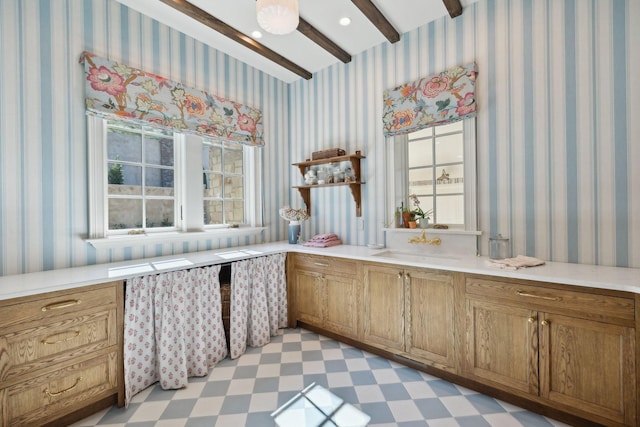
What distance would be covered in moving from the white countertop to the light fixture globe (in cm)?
174

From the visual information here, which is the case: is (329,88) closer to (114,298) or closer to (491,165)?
(491,165)

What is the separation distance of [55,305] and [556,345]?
2916 mm

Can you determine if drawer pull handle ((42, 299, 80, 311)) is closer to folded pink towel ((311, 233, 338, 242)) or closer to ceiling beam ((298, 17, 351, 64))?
folded pink towel ((311, 233, 338, 242))

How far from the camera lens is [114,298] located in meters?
1.79

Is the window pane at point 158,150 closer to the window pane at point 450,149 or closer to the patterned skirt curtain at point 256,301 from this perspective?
the patterned skirt curtain at point 256,301

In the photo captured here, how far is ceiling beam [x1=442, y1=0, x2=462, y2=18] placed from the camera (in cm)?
222

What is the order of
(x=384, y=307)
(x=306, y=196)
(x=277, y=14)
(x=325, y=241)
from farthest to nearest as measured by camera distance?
(x=306, y=196) < (x=325, y=241) < (x=384, y=307) < (x=277, y=14)

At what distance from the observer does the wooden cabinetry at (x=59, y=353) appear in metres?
1.45

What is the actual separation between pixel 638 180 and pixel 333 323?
2466 mm

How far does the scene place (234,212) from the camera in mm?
3268

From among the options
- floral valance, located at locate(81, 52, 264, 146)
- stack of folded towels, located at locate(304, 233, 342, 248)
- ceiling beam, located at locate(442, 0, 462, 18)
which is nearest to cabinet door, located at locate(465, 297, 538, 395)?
stack of folded towels, located at locate(304, 233, 342, 248)

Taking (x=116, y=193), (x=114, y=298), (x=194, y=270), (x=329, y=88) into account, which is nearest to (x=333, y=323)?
(x=194, y=270)

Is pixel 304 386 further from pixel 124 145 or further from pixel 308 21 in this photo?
pixel 308 21

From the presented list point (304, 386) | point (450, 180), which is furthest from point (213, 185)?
point (450, 180)
